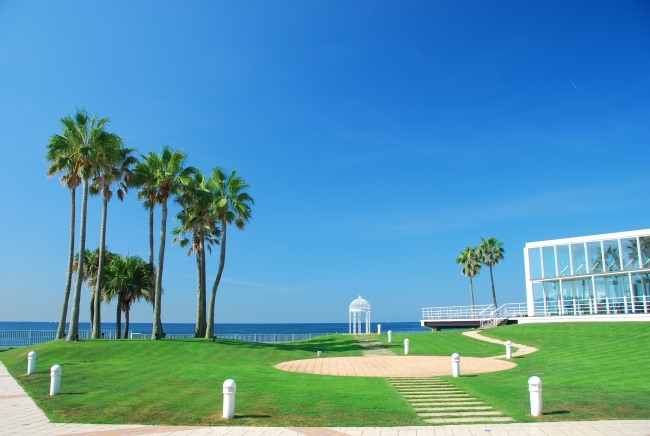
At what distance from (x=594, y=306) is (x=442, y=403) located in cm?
2896

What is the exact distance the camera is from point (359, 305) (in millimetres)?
47125

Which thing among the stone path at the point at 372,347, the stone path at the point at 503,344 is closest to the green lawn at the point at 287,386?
the stone path at the point at 503,344

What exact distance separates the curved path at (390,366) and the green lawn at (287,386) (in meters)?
1.28

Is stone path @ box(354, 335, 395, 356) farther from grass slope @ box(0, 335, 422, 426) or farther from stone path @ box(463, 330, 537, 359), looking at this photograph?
grass slope @ box(0, 335, 422, 426)

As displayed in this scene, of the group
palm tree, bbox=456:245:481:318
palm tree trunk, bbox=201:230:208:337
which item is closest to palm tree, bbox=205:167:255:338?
palm tree trunk, bbox=201:230:208:337

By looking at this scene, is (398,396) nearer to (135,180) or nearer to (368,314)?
(135,180)

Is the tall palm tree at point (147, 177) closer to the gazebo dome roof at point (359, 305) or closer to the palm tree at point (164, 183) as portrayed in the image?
the palm tree at point (164, 183)

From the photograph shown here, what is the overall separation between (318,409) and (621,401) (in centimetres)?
730

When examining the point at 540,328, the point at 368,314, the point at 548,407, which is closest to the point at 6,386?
the point at 548,407

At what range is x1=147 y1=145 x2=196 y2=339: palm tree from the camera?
3189cm

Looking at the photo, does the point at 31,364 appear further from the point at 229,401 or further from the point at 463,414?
the point at 463,414

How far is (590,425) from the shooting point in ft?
32.3

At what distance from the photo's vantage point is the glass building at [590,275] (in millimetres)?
34625

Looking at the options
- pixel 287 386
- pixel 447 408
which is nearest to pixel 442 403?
pixel 447 408
